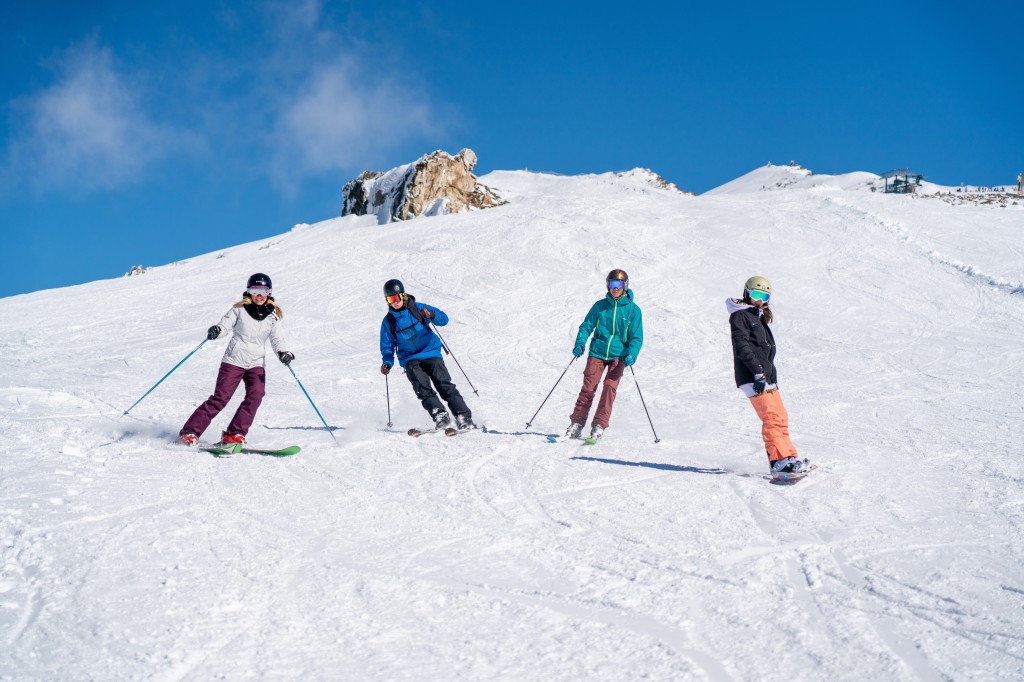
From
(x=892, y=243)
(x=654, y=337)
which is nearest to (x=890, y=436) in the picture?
(x=654, y=337)

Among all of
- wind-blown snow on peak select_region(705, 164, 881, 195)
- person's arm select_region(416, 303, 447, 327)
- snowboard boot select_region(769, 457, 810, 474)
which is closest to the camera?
snowboard boot select_region(769, 457, 810, 474)

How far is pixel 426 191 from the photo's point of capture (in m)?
28.8

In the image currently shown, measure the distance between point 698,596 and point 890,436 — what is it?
16.4ft

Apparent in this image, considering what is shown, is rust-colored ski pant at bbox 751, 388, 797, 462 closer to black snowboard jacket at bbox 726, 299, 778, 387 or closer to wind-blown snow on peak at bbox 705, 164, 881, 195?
black snowboard jacket at bbox 726, 299, 778, 387

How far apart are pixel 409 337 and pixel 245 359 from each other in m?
1.80

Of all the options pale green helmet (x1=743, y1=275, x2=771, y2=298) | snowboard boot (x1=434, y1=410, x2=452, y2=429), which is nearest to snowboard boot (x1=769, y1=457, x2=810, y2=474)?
pale green helmet (x1=743, y1=275, x2=771, y2=298)

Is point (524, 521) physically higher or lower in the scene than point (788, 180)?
lower

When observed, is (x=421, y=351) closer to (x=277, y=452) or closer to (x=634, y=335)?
(x=277, y=452)

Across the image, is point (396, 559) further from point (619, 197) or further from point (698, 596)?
point (619, 197)

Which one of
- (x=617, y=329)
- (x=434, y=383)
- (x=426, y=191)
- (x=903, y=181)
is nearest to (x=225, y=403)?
(x=434, y=383)

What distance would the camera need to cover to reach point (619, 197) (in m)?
26.9

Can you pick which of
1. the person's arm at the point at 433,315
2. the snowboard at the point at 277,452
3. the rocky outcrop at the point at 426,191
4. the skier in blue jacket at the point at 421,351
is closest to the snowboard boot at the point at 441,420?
the skier in blue jacket at the point at 421,351

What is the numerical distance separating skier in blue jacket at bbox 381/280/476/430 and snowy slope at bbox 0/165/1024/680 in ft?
1.71

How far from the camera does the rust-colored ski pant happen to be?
18.7ft
